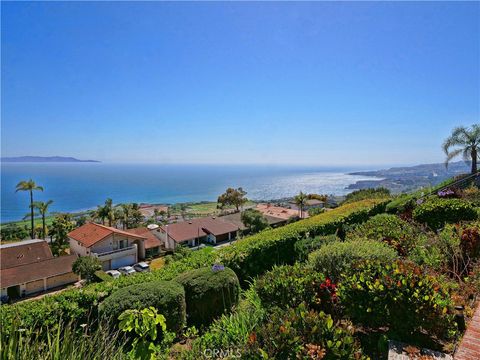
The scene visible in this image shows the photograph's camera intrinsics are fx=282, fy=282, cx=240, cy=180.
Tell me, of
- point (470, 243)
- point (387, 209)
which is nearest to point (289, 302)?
point (470, 243)

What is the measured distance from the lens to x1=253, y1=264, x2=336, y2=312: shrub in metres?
4.04

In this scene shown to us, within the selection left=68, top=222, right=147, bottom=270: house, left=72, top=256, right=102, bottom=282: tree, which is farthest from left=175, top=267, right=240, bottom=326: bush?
left=68, top=222, right=147, bottom=270: house

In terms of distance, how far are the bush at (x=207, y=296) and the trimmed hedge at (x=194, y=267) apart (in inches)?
31.8

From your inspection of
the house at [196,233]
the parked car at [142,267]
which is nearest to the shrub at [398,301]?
the parked car at [142,267]

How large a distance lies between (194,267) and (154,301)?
72.8 inches

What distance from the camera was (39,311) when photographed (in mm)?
4977

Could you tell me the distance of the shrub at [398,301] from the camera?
10.7 ft

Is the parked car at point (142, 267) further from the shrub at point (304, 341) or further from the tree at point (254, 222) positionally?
the shrub at point (304, 341)

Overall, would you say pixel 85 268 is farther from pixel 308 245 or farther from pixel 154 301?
pixel 154 301

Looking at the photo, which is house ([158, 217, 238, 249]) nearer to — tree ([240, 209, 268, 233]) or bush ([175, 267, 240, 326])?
tree ([240, 209, 268, 233])

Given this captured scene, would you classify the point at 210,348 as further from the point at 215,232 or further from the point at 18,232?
the point at 18,232

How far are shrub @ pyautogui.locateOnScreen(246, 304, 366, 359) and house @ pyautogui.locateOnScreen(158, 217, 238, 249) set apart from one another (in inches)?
1595

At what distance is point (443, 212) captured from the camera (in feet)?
29.7

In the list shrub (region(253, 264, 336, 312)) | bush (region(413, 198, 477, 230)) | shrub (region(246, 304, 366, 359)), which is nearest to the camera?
shrub (region(246, 304, 366, 359))
